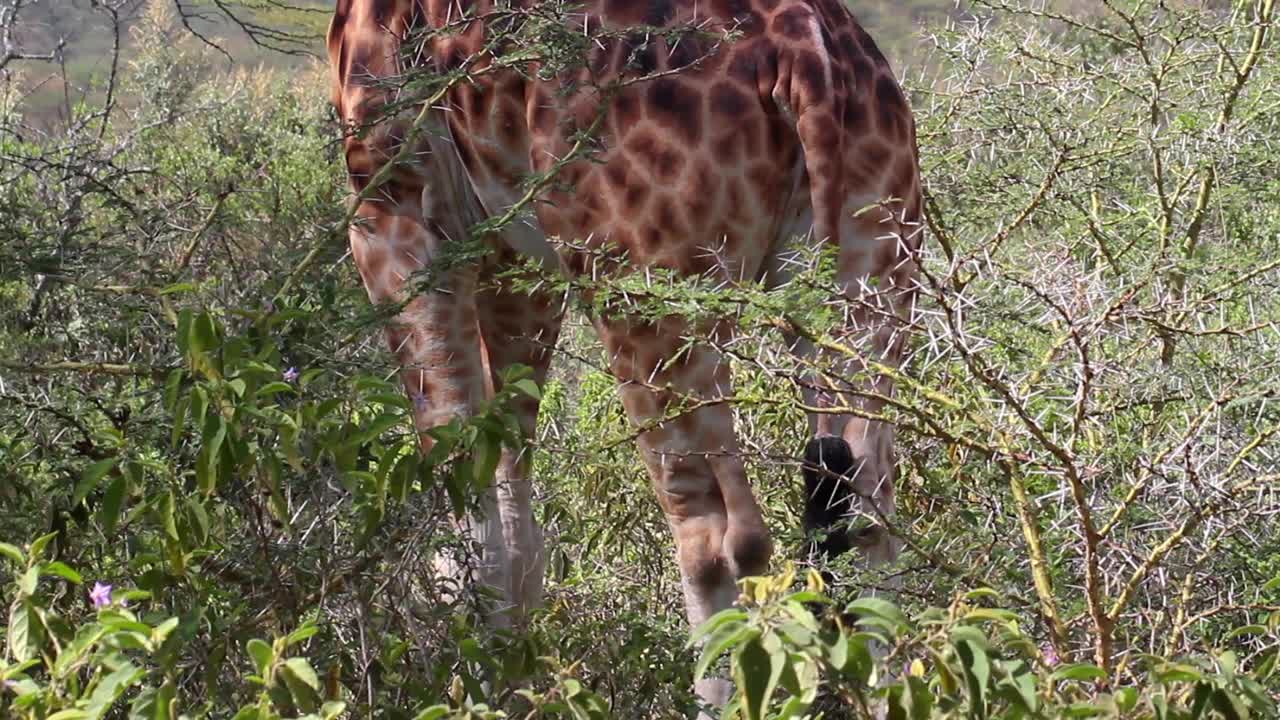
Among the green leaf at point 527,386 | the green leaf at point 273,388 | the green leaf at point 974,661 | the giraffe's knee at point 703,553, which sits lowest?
the giraffe's knee at point 703,553

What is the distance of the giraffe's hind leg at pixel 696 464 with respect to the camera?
3.80m

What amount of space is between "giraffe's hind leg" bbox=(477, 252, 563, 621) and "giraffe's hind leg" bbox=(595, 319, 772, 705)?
1.57 feet

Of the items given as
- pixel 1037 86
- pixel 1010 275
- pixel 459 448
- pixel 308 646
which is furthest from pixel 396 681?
pixel 1037 86

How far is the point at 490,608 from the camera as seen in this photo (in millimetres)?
3545

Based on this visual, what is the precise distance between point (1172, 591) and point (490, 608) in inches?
53.4

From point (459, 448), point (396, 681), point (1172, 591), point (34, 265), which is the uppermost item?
point (34, 265)

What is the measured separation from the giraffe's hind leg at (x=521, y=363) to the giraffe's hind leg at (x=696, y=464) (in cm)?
48

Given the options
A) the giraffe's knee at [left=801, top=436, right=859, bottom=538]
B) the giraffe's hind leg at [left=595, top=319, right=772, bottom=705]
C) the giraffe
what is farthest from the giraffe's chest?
the giraffe's knee at [left=801, top=436, right=859, bottom=538]

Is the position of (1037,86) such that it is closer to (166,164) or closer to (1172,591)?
(1172,591)

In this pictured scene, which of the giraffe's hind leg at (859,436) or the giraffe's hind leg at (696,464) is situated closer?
the giraffe's hind leg at (859,436)

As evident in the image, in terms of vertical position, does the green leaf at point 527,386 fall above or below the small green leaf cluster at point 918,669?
above

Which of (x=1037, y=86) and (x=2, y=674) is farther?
(x=1037, y=86)

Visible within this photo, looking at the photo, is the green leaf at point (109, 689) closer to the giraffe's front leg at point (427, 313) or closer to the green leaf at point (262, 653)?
the green leaf at point (262, 653)

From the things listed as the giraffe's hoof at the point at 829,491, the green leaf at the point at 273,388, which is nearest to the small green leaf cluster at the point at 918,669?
the green leaf at the point at 273,388
